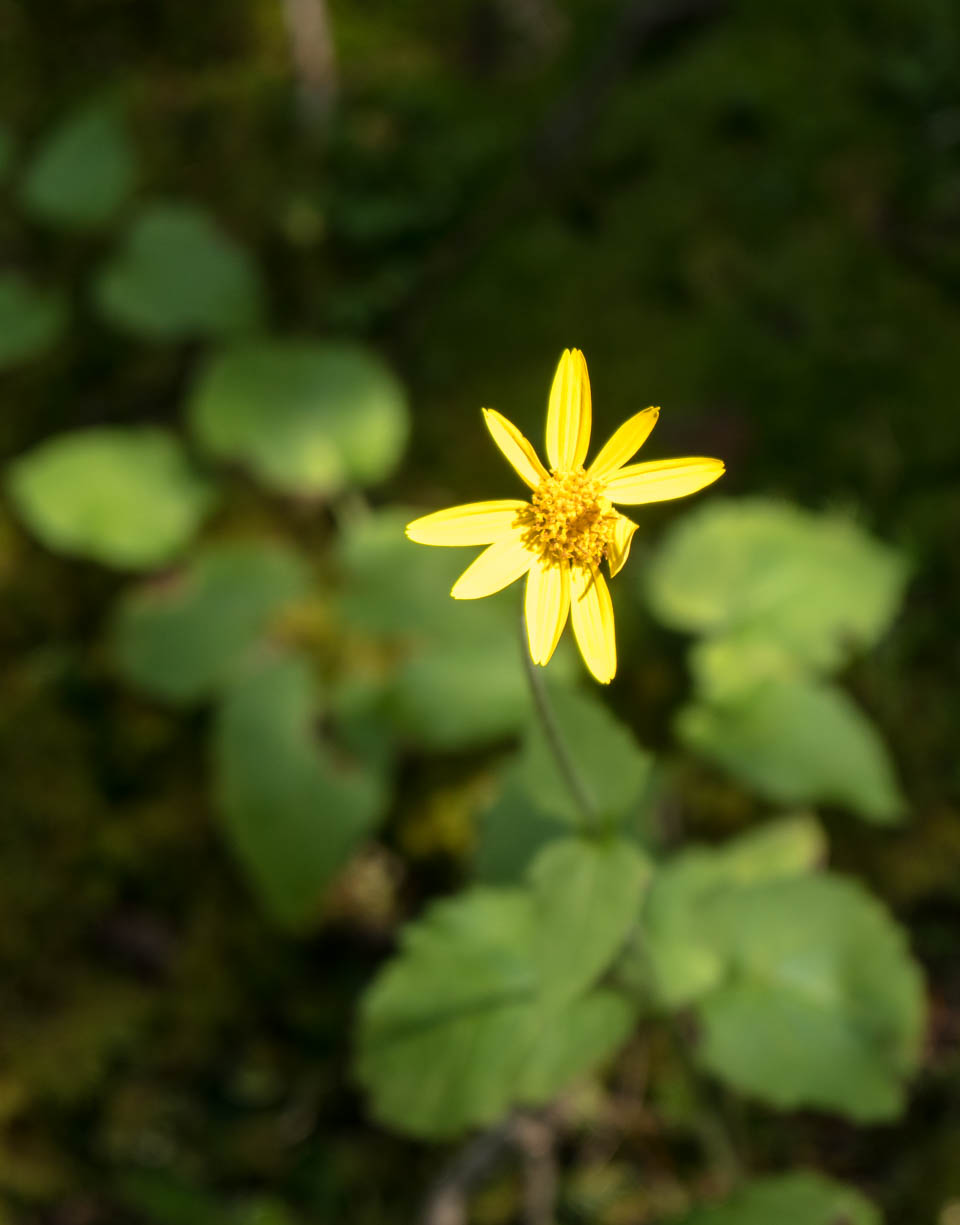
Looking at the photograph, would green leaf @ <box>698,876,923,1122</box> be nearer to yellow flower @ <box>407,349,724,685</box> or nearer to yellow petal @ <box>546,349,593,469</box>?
yellow flower @ <box>407,349,724,685</box>

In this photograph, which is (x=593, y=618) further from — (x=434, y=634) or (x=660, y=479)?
(x=434, y=634)

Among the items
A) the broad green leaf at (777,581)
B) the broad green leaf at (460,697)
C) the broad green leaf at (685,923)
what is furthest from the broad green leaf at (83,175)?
the broad green leaf at (685,923)

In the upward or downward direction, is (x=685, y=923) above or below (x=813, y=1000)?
above

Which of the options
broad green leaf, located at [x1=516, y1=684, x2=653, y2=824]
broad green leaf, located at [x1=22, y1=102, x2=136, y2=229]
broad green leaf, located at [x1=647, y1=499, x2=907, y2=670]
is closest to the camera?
broad green leaf, located at [x1=516, y1=684, x2=653, y2=824]

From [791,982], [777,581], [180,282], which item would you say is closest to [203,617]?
[180,282]

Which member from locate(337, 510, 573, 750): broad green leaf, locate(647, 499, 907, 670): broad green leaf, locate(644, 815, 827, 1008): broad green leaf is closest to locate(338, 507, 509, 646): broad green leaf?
locate(337, 510, 573, 750): broad green leaf

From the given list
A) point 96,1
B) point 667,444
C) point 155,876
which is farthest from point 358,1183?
point 96,1
